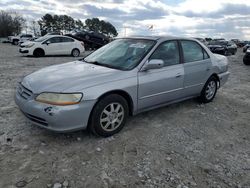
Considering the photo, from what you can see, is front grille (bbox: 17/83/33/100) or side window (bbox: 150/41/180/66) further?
side window (bbox: 150/41/180/66)

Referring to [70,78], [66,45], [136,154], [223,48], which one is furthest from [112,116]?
[223,48]

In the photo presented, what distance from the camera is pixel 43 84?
11.2 feet

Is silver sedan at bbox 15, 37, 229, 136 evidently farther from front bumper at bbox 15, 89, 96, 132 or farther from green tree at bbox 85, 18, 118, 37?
green tree at bbox 85, 18, 118, 37

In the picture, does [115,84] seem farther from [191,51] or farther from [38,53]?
[38,53]

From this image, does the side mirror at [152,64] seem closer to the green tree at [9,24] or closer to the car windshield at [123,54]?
the car windshield at [123,54]

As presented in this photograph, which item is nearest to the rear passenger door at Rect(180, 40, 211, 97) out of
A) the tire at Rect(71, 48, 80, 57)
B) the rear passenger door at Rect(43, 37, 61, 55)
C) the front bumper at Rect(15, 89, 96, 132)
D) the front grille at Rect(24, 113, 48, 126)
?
the front bumper at Rect(15, 89, 96, 132)

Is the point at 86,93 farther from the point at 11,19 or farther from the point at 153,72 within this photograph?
the point at 11,19

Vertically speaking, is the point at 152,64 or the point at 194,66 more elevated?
the point at 152,64

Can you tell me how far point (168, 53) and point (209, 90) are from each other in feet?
5.36

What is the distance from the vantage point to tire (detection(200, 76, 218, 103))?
5347 millimetres

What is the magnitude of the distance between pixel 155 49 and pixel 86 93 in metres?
1.61

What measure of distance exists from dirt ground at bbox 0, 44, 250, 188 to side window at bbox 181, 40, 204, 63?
116 centimetres

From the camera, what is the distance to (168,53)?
448cm

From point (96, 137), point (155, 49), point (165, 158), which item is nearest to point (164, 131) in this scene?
point (165, 158)
